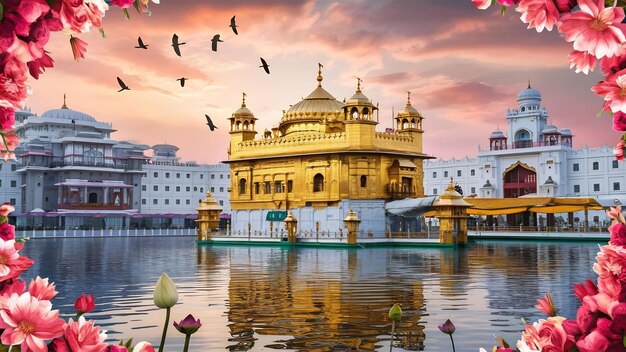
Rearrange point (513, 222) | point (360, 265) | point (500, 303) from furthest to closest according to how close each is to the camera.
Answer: point (513, 222)
point (360, 265)
point (500, 303)

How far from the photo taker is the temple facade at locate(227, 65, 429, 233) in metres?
41.7

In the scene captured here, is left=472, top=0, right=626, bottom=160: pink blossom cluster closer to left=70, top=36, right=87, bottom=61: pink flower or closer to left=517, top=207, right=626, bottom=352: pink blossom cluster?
left=517, top=207, right=626, bottom=352: pink blossom cluster

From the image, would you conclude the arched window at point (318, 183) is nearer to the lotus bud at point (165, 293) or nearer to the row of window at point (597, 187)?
the row of window at point (597, 187)

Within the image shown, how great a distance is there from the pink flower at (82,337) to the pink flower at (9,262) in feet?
0.80

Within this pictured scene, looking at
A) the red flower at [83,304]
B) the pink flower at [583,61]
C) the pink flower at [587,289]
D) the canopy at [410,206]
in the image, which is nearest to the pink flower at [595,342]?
the pink flower at [587,289]

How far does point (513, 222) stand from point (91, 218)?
141 ft

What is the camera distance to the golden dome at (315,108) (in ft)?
161

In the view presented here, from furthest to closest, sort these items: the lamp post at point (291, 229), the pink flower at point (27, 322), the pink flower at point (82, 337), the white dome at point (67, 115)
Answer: the white dome at point (67, 115) < the lamp post at point (291, 229) < the pink flower at point (82, 337) < the pink flower at point (27, 322)

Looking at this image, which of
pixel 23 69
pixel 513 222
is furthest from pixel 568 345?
pixel 513 222

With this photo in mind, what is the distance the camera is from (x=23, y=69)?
7.43ft

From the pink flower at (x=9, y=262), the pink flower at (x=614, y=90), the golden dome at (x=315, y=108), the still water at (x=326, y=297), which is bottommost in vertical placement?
the still water at (x=326, y=297)

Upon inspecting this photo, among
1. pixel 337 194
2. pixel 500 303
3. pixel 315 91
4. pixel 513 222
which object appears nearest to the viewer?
pixel 500 303

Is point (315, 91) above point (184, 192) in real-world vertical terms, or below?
A: above

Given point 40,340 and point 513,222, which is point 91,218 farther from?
point 40,340
